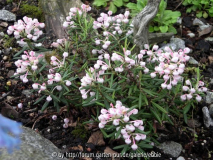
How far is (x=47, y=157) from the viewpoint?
2.19m

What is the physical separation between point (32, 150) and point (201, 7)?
3528mm

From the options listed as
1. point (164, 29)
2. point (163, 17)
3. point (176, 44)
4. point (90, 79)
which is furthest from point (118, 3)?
point (90, 79)

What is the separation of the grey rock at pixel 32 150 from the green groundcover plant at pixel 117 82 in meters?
0.36

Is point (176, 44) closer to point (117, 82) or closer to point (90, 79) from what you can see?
point (117, 82)

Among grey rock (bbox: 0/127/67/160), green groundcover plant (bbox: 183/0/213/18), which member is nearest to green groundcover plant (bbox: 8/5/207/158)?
grey rock (bbox: 0/127/67/160)

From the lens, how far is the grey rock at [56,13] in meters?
4.17

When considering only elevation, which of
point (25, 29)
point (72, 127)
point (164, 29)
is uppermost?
point (25, 29)

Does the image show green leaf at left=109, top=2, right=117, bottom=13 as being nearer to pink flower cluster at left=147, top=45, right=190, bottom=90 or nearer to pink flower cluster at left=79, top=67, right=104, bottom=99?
pink flower cluster at left=147, top=45, right=190, bottom=90

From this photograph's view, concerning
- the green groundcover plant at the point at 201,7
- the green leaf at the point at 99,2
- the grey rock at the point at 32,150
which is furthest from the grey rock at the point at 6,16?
the green groundcover plant at the point at 201,7

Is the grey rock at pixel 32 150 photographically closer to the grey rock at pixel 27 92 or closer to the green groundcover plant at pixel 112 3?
the grey rock at pixel 27 92

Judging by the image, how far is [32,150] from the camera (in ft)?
7.11

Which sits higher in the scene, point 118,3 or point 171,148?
point 118,3

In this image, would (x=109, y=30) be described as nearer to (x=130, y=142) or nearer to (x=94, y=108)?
(x=94, y=108)

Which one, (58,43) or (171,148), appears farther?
(58,43)
